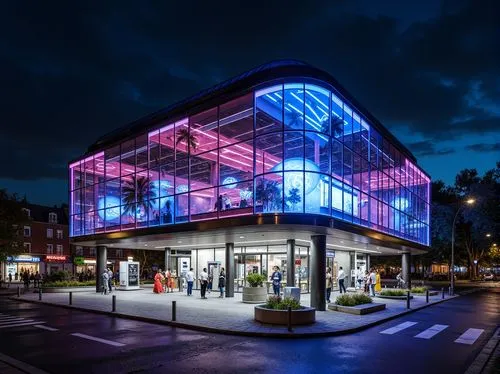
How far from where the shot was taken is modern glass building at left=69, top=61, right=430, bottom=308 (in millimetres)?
21422

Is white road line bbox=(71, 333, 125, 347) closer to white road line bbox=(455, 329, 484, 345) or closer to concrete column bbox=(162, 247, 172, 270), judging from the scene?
white road line bbox=(455, 329, 484, 345)

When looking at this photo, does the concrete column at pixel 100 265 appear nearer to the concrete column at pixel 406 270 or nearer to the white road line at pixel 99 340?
the white road line at pixel 99 340

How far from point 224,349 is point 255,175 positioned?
10431 mm

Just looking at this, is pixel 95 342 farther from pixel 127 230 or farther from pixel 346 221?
pixel 127 230

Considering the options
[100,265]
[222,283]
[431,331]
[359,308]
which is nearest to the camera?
[431,331]

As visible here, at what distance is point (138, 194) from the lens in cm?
2980

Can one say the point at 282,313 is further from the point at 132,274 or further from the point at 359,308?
the point at 132,274

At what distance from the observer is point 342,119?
78.3 ft

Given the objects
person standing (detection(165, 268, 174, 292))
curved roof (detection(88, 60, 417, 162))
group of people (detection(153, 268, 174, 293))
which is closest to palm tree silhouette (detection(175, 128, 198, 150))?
curved roof (detection(88, 60, 417, 162))

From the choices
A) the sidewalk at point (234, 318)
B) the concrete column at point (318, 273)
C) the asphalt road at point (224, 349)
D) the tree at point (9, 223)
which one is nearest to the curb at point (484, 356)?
the asphalt road at point (224, 349)

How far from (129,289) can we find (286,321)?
74.7ft

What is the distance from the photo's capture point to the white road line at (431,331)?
1501 centimetres

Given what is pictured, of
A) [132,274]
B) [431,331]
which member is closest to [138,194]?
[132,274]

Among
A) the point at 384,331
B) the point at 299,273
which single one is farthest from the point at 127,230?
the point at 384,331
